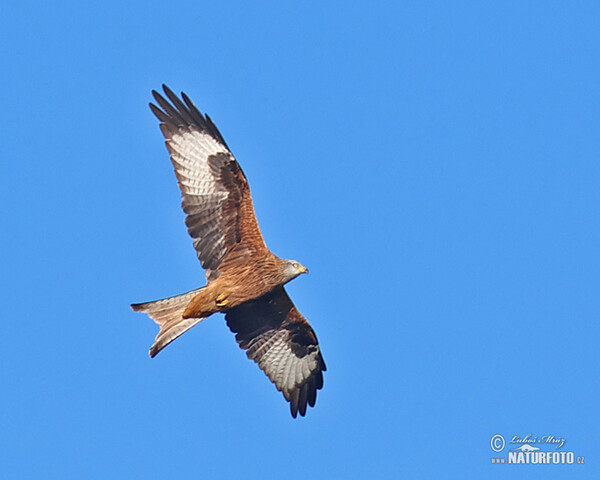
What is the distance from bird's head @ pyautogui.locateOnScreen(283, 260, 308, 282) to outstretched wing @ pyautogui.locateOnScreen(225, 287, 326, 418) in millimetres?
1053

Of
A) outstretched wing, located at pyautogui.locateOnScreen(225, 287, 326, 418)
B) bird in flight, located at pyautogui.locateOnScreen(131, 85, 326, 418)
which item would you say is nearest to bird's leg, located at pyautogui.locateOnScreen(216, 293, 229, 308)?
bird in flight, located at pyautogui.locateOnScreen(131, 85, 326, 418)

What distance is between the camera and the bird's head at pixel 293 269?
16328mm

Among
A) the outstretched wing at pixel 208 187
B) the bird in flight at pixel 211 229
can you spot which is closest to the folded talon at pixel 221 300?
the bird in flight at pixel 211 229

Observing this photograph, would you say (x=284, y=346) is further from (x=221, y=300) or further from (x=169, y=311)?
(x=169, y=311)

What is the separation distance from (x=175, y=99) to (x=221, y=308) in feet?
9.43

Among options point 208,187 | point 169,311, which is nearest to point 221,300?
point 169,311

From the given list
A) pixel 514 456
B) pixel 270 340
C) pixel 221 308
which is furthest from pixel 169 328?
pixel 514 456

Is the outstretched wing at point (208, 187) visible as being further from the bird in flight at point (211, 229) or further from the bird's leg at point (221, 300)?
the bird's leg at point (221, 300)

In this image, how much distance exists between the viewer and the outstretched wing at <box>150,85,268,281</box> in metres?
16.3

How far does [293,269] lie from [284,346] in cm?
184

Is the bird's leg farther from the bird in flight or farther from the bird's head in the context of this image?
the bird's head

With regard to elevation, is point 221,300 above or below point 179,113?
below

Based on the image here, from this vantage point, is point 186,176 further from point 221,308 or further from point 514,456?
point 514,456

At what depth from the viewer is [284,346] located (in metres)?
17.8
